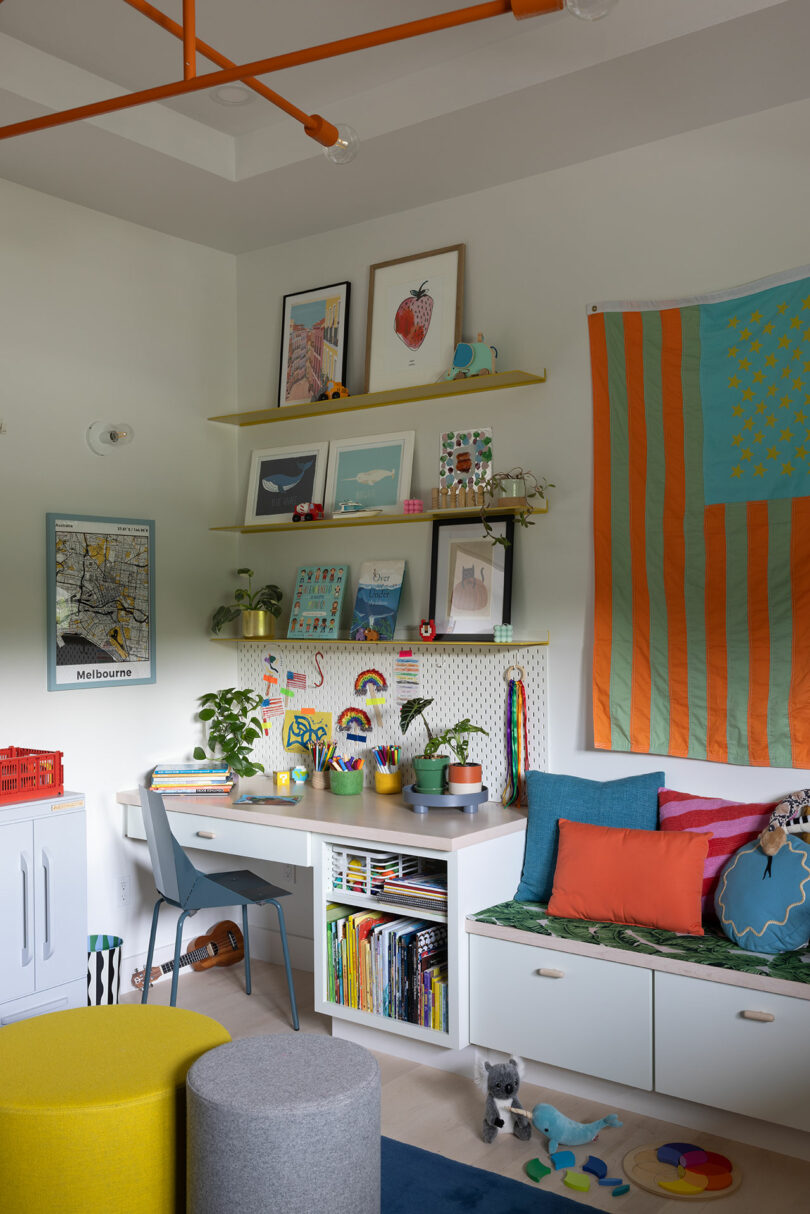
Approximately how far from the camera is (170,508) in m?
4.11

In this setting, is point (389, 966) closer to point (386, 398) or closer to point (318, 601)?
point (318, 601)

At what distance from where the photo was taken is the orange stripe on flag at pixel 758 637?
2.97 meters

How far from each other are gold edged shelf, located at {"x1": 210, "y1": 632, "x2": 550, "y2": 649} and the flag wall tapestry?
299 millimetres

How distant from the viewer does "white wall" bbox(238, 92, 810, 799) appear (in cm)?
304

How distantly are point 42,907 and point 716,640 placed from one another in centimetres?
219

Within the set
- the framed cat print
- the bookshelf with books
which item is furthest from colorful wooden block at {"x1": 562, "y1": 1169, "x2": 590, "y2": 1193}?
the framed cat print

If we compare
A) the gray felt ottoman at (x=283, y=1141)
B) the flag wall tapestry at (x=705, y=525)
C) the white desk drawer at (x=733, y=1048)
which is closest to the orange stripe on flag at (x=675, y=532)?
the flag wall tapestry at (x=705, y=525)

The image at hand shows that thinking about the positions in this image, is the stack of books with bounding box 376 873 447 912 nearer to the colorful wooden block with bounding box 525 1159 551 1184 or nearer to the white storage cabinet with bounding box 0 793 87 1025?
the colorful wooden block with bounding box 525 1159 551 1184

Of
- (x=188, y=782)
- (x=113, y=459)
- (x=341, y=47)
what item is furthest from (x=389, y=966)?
(x=341, y=47)

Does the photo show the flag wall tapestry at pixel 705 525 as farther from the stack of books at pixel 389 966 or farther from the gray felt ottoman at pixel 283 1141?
the gray felt ottoman at pixel 283 1141

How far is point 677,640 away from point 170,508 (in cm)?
203

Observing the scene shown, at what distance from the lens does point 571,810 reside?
324 centimetres

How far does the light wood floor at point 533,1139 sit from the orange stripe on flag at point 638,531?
1.06 m

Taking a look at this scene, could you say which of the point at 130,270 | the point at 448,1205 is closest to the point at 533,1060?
the point at 448,1205
